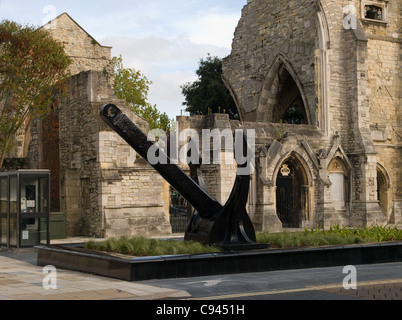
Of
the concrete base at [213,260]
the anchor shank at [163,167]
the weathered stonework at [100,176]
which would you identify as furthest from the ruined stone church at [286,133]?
the anchor shank at [163,167]

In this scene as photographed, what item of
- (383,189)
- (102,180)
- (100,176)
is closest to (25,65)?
(100,176)

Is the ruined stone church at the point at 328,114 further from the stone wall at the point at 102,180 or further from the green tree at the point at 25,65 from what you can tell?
the green tree at the point at 25,65

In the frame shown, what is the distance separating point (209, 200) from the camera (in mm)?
12078

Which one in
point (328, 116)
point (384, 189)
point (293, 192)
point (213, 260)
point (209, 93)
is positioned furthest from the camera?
point (209, 93)

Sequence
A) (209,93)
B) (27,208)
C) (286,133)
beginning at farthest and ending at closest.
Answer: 1. (209,93)
2. (286,133)
3. (27,208)

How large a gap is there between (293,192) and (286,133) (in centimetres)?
252

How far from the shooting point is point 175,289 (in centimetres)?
916

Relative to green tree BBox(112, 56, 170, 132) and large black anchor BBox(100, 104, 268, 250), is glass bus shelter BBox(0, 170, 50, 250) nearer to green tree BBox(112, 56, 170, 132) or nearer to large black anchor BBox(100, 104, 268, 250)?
large black anchor BBox(100, 104, 268, 250)

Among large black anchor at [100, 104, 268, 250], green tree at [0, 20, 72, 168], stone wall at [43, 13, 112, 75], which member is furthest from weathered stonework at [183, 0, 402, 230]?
large black anchor at [100, 104, 268, 250]

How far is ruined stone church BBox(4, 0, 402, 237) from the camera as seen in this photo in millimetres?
21447

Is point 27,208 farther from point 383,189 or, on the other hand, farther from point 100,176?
point 383,189

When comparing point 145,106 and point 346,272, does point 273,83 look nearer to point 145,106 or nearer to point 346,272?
point 145,106

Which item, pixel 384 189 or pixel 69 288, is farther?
pixel 384 189
